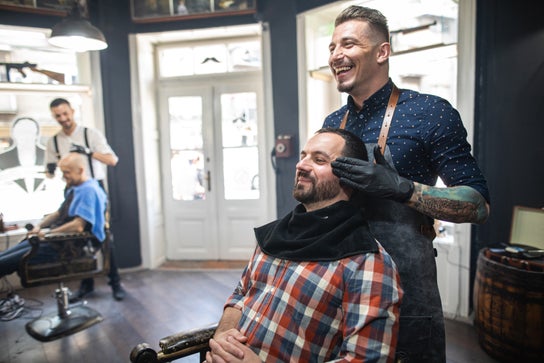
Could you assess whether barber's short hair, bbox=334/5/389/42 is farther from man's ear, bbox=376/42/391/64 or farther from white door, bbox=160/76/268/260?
white door, bbox=160/76/268/260

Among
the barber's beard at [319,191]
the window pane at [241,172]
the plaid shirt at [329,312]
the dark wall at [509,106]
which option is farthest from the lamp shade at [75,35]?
the dark wall at [509,106]

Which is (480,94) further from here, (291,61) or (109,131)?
(109,131)

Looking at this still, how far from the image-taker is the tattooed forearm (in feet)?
3.75

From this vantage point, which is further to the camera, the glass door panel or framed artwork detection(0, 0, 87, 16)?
the glass door panel

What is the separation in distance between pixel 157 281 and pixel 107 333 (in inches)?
43.5

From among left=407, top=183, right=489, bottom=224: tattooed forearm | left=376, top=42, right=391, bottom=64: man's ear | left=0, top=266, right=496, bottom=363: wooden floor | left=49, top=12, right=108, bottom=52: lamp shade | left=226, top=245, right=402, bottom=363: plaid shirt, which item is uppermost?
left=49, top=12, right=108, bottom=52: lamp shade

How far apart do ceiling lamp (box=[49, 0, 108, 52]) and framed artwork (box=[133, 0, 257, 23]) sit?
988mm

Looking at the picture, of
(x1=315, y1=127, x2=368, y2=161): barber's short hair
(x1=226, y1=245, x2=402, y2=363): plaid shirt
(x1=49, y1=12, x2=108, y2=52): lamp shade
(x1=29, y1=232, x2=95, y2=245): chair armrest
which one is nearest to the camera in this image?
(x1=226, y1=245, x2=402, y2=363): plaid shirt

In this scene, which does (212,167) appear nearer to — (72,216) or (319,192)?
(72,216)

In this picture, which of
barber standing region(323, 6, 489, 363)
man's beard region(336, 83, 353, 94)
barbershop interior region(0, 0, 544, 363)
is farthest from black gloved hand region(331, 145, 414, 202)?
barbershop interior region(0, 0, 544, 363)

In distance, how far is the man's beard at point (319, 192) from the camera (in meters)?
1.36

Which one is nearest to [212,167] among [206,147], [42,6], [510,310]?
[206,147]

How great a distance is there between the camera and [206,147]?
455 cm

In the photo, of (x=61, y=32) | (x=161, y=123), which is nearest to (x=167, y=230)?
(x=161, y=123)
